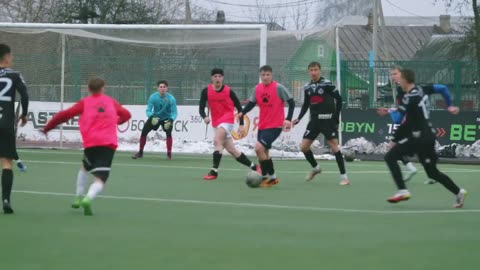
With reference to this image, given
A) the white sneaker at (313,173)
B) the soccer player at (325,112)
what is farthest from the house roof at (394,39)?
the soccer player at (325,112)

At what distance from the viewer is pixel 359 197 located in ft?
44.1

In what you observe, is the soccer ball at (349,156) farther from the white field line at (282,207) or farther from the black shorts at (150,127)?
the white field line at (282,207)

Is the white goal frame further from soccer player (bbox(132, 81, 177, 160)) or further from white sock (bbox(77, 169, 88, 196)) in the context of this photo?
white sock (bbox(77, 169, 88, 196))

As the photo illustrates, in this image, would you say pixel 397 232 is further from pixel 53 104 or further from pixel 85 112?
pixel 53 104

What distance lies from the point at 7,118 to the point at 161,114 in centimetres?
1047

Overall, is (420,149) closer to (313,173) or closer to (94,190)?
(94,190)

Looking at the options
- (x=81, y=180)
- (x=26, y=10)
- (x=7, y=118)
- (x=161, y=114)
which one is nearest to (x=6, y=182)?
(x=7, y=118)

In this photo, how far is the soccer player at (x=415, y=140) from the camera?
11734 mm

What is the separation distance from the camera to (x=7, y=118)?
1095cm

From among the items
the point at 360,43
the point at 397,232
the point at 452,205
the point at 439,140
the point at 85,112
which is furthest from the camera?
the point at 360,43

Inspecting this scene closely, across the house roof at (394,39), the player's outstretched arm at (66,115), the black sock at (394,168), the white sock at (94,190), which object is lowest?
the white sock at (94,190)

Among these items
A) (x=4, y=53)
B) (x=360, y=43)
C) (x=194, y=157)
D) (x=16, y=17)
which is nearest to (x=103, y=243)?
(x=4, y=53)

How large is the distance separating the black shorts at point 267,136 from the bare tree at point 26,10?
90.6 ft

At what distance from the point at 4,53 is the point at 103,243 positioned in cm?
337
